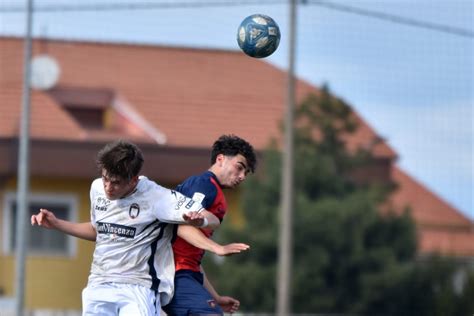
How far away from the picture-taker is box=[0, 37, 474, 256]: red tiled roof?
88.8 ft

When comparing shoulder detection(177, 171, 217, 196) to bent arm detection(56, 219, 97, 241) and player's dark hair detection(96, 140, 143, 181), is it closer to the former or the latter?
player's dark hair detection(96, 140, 143, 181)

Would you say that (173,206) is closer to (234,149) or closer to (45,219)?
(234,149)

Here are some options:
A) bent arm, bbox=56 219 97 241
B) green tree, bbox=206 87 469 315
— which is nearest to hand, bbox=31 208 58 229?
bent arm, bbox=56 219 97 241

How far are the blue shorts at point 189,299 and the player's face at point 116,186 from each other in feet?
1.86

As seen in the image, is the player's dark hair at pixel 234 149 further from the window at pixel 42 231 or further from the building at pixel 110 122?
the window at pixel 42 231

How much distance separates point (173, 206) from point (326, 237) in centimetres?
1773

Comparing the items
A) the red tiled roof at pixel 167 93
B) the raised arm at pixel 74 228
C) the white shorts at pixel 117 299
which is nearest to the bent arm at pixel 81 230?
the raised arm at pixel 74 228

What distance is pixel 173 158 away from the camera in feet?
85.4

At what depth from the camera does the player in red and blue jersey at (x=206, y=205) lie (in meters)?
8.11

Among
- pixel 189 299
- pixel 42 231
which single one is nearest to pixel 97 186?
pixel 189 299

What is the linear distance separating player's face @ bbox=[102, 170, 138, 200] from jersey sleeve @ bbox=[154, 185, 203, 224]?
0.17 meters

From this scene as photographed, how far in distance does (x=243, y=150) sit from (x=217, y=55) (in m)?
22.1

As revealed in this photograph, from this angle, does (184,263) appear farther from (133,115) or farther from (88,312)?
(133,115)

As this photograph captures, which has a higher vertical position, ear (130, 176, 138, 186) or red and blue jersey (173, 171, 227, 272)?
ear (130, 176, 138, 186)
